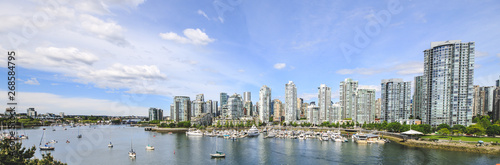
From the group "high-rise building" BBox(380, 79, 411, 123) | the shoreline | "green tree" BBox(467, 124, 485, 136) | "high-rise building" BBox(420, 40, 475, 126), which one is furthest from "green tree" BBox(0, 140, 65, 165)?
"high-rise building" BBox(380, 79, 411, 123)

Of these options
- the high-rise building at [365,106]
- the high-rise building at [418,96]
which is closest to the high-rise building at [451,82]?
the high-rise building at [418,96]

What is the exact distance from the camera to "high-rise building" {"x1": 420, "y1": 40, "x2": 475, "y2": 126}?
→ 3455 inches

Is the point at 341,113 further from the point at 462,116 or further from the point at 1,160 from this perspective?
the point at 1,160

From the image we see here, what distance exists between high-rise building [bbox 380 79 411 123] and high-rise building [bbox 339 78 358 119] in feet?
74.4

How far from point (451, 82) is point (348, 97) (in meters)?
71.2

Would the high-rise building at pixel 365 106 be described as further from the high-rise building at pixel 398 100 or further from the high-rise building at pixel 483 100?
the high-rise building at pixel 483 100

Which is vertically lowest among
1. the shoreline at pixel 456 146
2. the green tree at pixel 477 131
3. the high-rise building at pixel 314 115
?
the high-rise building at pixel 314 115

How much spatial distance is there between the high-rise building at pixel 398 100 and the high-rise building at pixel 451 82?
34736mm

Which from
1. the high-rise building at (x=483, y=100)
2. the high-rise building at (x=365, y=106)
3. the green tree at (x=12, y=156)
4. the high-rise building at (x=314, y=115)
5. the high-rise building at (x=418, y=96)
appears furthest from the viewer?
the high-rise building at (x=314, y=115)

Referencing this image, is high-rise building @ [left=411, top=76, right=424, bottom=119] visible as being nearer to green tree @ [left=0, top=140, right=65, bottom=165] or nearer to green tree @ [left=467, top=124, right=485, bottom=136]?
green tree @ [left=467, top=124, right=485, bottom=136]

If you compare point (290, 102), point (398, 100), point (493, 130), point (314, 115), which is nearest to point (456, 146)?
point (493, 130)

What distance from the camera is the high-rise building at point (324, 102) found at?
557 ft

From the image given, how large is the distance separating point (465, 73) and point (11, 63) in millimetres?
122354

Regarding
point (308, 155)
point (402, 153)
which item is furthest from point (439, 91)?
point (308, 155)
